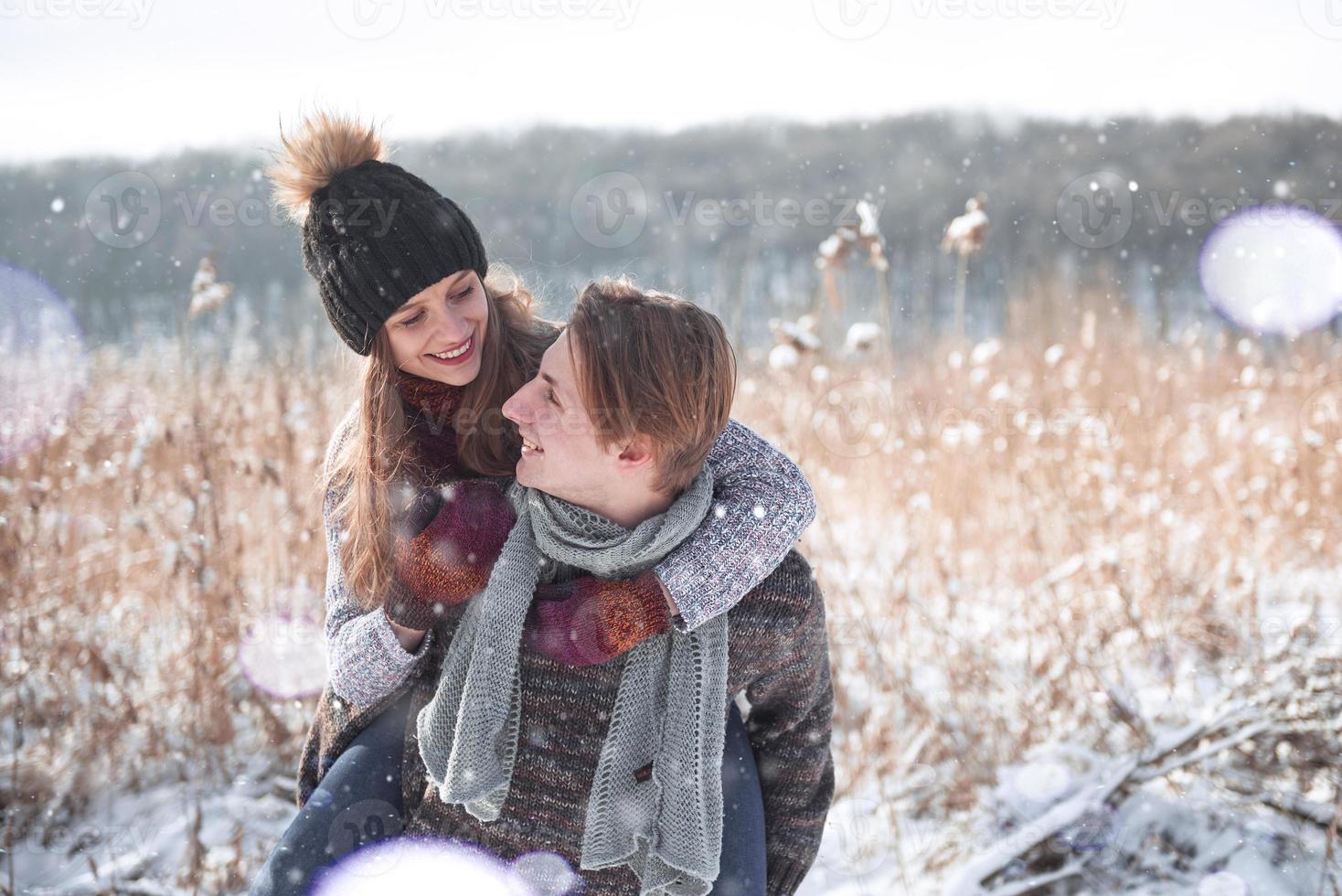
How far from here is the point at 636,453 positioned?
4.46 ft

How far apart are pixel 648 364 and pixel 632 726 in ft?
1.83

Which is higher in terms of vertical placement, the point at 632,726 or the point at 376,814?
the point at 632,726

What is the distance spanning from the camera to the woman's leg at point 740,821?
1408mm

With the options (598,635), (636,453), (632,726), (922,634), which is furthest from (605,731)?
(922,634)

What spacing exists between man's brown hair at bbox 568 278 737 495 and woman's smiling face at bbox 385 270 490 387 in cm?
46

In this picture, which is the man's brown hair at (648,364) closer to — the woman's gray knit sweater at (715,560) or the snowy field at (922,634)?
the woman's gray knit sweater at (715,560)

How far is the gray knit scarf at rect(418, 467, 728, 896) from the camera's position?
136 cm

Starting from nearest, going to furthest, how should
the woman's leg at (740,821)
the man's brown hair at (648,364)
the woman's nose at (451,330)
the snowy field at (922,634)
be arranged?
1. the man's brown hair at (648,364)
2. the woman's leg at (740,821)
3. the woman's nose at (451,330)
4. the snowy field at (922,634)

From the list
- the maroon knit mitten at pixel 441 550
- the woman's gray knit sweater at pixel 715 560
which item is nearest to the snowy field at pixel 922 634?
the woman's gray knit sweater at pixel 715 560

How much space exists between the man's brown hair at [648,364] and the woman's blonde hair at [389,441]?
414 millimetres

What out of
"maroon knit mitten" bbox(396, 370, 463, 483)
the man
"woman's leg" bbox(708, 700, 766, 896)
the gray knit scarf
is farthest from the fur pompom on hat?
"woman's leg" bbox(708, 700, 766, 896)

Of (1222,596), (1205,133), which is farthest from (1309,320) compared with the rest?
(1222,596)

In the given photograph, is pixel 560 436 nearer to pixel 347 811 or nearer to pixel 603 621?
pixel 603 621

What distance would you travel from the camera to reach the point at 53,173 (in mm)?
3404
